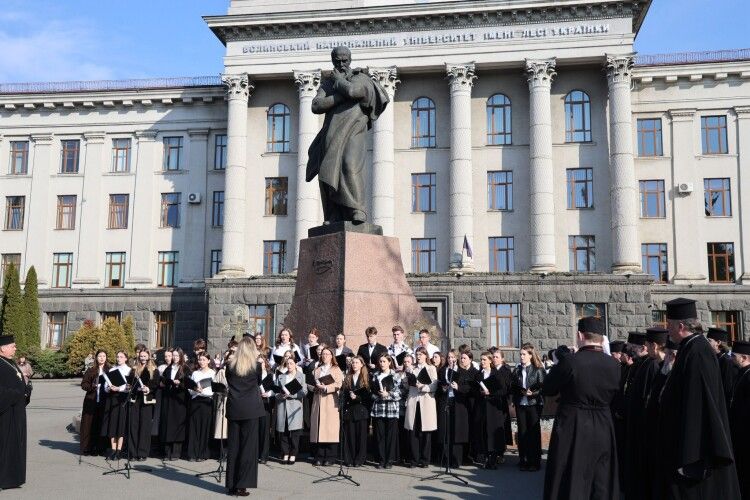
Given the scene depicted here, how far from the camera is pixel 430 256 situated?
39.1 metres

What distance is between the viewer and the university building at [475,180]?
3638cm

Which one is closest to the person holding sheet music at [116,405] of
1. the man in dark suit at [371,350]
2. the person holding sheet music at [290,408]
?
the person holding sheet music at [290,408]

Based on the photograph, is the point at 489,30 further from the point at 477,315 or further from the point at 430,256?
the point at 477,315

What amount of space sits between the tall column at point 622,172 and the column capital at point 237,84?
19.2 m

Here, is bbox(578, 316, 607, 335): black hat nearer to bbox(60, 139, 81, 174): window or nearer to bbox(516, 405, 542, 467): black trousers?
bbox(516, 405, 542, 467): black trousers

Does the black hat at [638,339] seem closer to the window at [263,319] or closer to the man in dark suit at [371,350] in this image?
the man in dark suit at [371,350]

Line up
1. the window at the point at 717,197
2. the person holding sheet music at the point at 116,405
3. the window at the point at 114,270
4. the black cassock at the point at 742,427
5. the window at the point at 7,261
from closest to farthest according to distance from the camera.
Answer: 1. the black cassock at the point at 742,427
2. the person holding sheet music at the point at 116,405
3. the window at the point at 717,197
4. the window at the point at 114,270
5. the window at the point at 7,261

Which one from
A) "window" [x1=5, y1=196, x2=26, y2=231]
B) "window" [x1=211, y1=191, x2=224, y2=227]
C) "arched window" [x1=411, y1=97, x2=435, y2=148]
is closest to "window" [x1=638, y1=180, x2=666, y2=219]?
"arched window" [x1=411, y1=97, x2=435, y2=148]

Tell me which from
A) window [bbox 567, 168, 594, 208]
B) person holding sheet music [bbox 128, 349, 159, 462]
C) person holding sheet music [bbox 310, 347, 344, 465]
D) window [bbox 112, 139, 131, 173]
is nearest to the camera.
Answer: person holding sheet music [bbox 310, 347, 344, 465]

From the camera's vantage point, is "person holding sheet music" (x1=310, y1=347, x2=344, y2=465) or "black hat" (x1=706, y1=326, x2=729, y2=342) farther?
"person holding sheet music" (x1=310, y1=347, x2=344, y2=465)

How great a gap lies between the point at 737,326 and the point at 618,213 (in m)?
Answer: 8.11

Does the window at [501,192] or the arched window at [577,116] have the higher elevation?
the arched window at [577,116]

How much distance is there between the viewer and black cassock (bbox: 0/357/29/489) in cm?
974

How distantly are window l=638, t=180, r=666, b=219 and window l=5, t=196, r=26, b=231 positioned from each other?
36004 millimetres
